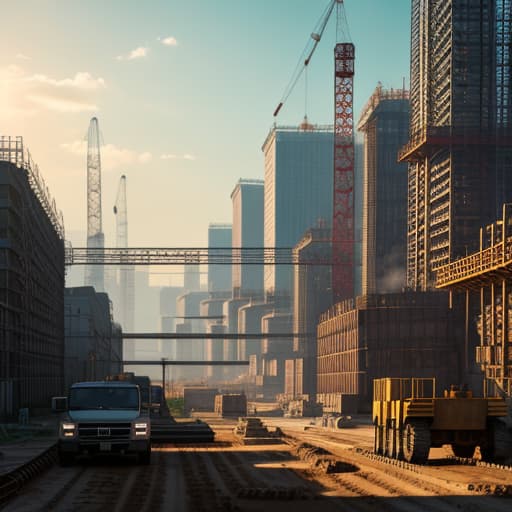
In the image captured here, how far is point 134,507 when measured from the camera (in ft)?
67.6

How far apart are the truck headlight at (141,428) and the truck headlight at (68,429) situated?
5.71ft

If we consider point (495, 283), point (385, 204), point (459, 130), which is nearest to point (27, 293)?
point (495, 283)

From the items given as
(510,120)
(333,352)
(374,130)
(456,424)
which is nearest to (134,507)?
(456,424)

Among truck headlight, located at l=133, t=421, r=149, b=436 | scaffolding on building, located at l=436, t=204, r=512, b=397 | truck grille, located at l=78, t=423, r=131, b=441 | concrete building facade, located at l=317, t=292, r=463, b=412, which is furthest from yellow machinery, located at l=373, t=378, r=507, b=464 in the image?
concrete building facade, located at l=317, t=292, r=463, b=412

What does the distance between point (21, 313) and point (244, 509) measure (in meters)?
65.6

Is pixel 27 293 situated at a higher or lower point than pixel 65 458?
higher

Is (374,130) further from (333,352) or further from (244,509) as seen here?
(244,509)

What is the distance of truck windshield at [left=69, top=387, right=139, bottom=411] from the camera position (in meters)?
30.5

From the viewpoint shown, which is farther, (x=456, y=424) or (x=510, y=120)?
(x=510, y=120)

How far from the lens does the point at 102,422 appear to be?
96.8 ft

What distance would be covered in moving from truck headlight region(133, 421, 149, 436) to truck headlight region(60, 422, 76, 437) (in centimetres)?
174

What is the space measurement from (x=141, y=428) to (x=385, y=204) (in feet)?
555

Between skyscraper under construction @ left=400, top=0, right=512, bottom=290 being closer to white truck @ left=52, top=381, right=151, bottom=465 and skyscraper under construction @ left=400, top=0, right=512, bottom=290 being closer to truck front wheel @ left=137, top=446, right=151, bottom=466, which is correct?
truck front wheel @ left=137, top=446, right=151, bottom=466

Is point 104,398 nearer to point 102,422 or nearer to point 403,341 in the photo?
point 102,422
